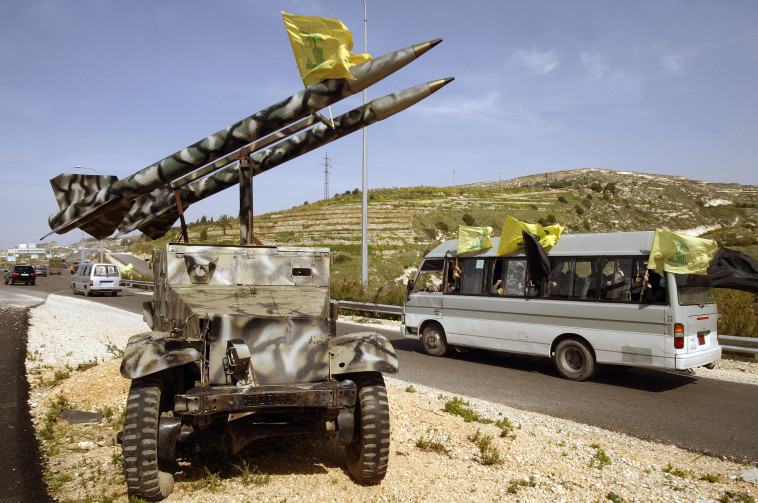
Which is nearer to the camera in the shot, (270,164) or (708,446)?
(708,446)

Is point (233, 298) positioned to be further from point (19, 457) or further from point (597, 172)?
point (597, 172)

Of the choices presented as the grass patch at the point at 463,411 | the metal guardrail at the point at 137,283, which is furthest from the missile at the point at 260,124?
the metal guardrail at the point at 137,283

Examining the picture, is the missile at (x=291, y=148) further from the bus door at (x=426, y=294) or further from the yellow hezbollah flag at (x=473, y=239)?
the bus door at (x=426, y=294)

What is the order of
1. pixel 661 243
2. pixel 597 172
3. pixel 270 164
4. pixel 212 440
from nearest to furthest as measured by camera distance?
pixel 212 440, pixel 661 243, pixel 270 164, pixel 597 172

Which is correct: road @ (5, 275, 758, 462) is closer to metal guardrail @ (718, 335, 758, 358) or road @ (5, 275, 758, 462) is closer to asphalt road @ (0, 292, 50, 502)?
metal guardrail @ (718, 335, 758, 358)

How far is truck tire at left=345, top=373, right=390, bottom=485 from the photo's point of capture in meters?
4.63

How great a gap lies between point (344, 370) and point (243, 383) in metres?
0.84

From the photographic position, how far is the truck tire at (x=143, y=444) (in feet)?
14.2

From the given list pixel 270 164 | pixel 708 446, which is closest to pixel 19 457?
pixel 270 164

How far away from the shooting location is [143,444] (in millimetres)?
4352

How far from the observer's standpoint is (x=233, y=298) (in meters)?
5.55

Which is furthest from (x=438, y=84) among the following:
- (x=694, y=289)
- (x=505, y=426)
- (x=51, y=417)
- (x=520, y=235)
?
(x=51, y=417)

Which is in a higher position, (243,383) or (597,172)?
(597,172)

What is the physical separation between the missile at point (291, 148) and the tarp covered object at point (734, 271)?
716cm
